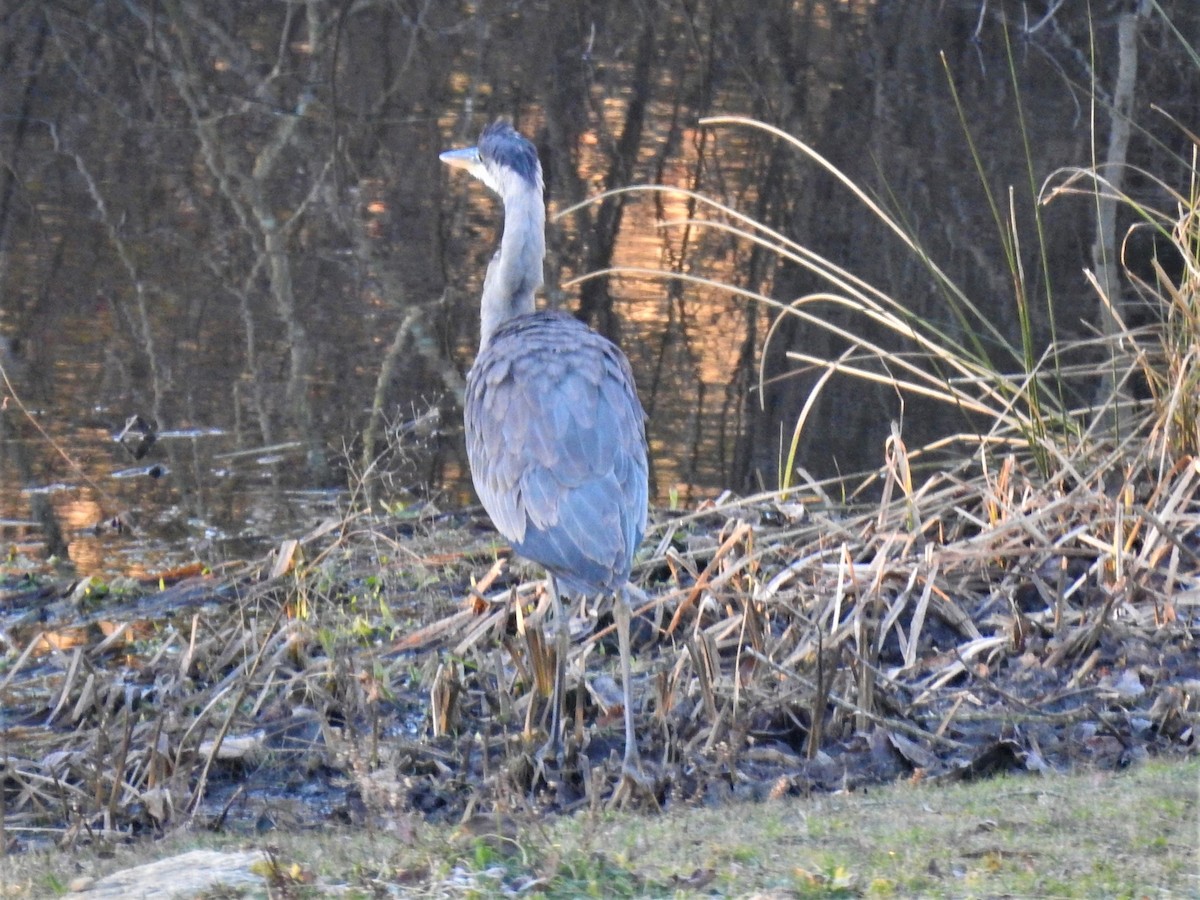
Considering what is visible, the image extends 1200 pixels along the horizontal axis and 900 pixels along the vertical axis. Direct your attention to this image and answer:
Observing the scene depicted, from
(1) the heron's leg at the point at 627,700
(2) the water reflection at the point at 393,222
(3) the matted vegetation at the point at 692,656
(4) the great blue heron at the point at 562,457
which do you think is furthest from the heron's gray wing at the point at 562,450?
(2) the water reflection at the point at 393,222

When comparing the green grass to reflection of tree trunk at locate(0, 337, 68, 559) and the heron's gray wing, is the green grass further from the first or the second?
reflection of tree trunk at locate(0, 337, 68, 559)

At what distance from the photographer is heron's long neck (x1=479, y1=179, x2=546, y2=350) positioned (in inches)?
251

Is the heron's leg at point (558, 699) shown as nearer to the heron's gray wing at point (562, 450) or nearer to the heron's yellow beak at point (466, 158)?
the heron's gray wing at point (562, 450)

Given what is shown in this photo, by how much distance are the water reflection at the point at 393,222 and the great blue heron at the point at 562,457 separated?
3.94 feet

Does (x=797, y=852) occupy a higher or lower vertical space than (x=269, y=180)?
lower

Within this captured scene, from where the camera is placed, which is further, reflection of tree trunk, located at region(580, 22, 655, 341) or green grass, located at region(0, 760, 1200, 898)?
reflection of tree trunk, located at region(580, 22, 655, 341)

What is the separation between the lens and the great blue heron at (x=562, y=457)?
16.6ft

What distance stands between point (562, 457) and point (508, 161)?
5.56 feet


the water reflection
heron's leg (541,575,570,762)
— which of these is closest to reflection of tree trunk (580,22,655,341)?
the water reflection

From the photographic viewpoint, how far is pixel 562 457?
5.29m

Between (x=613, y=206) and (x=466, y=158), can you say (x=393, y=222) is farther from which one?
(x=466, y=158)

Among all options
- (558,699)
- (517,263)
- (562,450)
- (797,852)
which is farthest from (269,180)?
(797,852)

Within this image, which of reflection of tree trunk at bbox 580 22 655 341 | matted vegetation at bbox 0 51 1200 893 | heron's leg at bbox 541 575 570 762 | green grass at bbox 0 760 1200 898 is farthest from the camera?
reflection of tree trunk at bbox 580 22 655 341

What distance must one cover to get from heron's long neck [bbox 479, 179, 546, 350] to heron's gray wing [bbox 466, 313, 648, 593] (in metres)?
0.52
